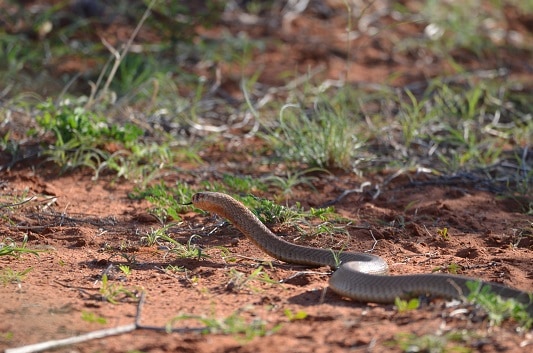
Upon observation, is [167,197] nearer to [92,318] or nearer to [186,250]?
[186,250]

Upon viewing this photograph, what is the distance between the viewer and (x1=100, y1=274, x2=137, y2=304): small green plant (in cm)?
432

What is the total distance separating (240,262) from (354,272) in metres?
0.87

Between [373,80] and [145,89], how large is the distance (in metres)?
2.80

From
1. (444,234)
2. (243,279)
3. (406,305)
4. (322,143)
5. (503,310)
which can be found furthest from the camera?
(322,143)

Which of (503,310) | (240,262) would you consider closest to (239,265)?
(240,262)

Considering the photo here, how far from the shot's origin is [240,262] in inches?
199

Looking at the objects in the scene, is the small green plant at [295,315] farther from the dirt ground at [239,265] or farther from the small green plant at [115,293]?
the small green plant at [115,293]

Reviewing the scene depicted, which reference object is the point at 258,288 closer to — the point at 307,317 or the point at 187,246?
the point at 307,317

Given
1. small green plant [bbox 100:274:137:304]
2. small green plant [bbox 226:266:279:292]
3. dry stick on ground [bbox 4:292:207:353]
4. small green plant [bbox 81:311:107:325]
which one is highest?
dry stick on ground [bbox 4:292:207:353]

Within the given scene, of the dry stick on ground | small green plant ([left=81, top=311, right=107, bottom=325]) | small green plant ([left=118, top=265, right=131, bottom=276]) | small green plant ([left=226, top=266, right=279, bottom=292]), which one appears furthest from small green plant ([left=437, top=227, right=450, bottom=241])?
small green plant ([left=81, top=311, right=107, bottom=325])

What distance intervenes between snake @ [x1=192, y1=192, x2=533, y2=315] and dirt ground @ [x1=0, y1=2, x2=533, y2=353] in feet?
0.22

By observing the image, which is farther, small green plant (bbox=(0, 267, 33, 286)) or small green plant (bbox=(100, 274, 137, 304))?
small green plant (bbox=(0, 267, 33, 286))

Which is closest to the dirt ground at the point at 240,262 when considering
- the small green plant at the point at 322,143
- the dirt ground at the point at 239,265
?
the dirt ground at the point at 239,265

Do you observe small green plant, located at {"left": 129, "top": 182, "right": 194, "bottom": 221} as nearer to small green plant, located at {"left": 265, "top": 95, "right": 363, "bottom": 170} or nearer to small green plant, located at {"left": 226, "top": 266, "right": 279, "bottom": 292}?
small green plant, located at {"left": 265, "top": 95, "right": 363, "bottom": 170}
